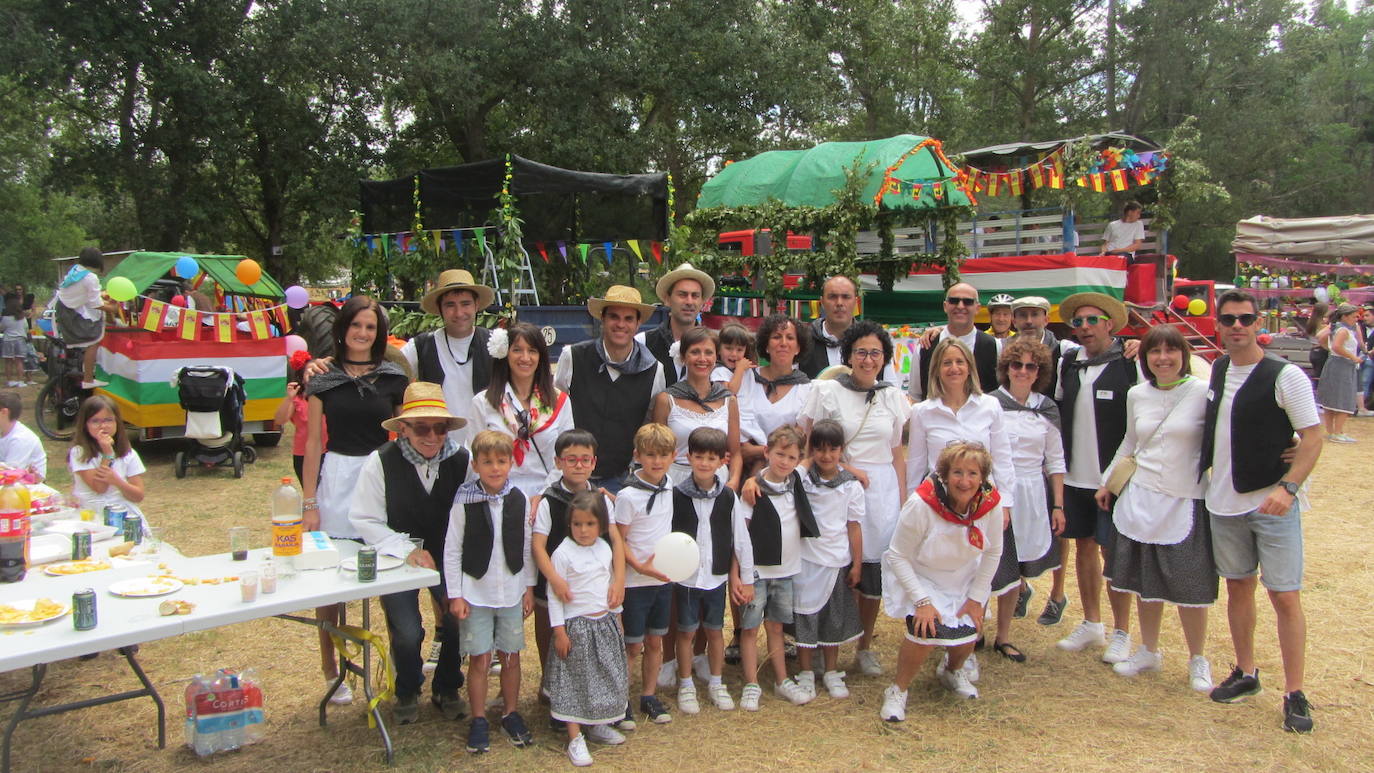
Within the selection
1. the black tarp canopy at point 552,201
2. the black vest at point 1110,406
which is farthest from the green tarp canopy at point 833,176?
the black vest at point 1110,406

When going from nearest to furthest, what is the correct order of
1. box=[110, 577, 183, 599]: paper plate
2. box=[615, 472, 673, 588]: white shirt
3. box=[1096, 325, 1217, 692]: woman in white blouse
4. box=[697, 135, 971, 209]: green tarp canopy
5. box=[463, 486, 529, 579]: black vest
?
box=[110, 577, 183, 599]: paper plate → box=[463, 486, 529, 579]: black vest → box=[615, 472, 673, 588]: white shirt → box=[1096, 325, 1217, 692]: woman in white blouse → box=[697, 135, 971, 209]: green tarp canopy

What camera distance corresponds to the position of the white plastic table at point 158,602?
2592 millimetres

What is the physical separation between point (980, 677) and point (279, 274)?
20.0 m

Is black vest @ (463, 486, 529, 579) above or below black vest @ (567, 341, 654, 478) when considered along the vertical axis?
below

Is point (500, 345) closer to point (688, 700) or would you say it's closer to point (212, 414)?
point (688, 700)

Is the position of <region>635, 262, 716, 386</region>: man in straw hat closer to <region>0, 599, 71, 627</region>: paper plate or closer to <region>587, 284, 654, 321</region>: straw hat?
<region>587, 284, 654, 321</region>: straw hat

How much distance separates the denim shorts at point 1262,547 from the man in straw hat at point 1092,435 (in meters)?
0.51

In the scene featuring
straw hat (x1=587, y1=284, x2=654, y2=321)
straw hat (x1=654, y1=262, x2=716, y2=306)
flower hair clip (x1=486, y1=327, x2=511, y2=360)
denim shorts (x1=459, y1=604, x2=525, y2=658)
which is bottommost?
denim shorts (x1=459, y1=604, x2=525, y2=658)

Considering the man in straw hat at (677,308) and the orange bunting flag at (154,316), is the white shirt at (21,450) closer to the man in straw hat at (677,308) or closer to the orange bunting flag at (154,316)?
A: the man in straw hat at (677,308)

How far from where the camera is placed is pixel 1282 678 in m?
4.20

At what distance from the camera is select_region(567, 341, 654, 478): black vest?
3.88m

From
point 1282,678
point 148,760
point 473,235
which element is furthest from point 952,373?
point 473,235

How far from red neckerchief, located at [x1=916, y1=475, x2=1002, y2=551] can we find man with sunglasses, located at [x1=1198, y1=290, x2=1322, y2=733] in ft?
3.40

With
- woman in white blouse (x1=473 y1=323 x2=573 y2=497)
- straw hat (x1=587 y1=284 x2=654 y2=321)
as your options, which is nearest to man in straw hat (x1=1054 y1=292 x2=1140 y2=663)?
straw hat (x1=587 y1=284 x2=654 y2=321)
